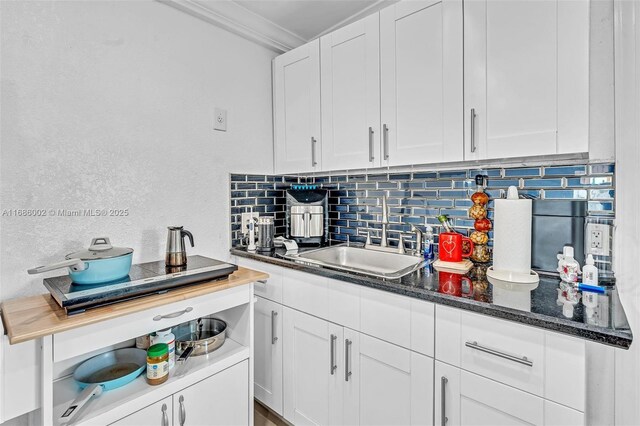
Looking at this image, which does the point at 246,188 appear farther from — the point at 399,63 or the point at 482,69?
the point at 482,69

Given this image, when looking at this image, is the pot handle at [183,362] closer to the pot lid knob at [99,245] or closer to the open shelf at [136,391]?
the open shelf at [136,391]

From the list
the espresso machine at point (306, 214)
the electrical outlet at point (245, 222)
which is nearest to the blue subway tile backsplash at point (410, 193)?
the electrical outlet at point (245, 222)

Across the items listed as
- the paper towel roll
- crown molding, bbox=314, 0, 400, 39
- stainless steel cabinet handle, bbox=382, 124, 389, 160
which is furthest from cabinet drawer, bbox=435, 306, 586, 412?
crown molding, bbox=314, 0, 400, 39

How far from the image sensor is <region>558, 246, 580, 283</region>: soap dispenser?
1163 millimetres

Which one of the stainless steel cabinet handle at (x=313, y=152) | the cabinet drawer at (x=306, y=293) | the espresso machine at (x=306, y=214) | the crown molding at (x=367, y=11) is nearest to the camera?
the cabinet drawer at (x=306, y=293)

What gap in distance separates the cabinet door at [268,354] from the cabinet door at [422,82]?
1092 millimetres

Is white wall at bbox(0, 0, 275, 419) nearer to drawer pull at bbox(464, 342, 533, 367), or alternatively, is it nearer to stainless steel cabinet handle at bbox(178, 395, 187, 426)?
stainless steel cabinet handle at bbox(178, 395, 187, 426)

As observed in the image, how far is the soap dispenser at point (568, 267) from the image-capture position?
1.16 m

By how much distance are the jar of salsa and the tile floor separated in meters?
0.80

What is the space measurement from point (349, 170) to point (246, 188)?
75cm

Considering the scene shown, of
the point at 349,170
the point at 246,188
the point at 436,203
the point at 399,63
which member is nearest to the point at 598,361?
the point at 436,203

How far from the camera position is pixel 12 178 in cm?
129

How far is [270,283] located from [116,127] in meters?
1.15

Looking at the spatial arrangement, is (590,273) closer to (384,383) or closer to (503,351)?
(503,351)
